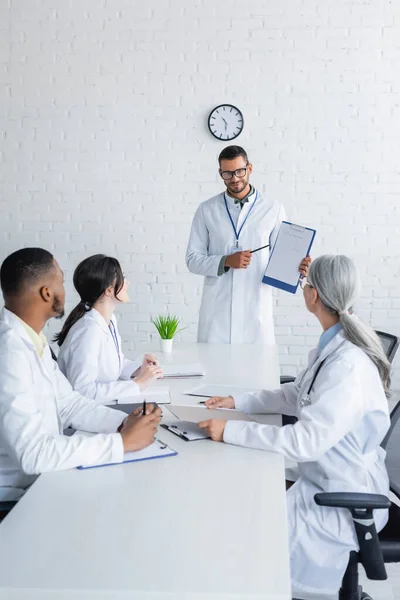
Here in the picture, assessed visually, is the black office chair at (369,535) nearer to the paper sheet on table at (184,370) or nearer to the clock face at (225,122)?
the paper sheet on table at (184,370)

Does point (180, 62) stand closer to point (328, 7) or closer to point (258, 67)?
point (258, 67)

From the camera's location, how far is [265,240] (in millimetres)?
3951

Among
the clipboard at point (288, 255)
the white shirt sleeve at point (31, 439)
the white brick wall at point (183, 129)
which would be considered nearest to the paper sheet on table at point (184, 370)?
the clipboard at point (288, 255)

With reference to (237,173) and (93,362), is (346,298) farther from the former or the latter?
(237,173)

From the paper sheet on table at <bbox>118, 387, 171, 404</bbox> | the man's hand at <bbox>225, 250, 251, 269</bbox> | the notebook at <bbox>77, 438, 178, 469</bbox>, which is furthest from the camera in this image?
the man's hand at <bbox>225, 250, 251, 269</bbox>

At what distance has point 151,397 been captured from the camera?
8.13 ft

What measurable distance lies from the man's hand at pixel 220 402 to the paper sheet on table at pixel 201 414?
0.03 metres

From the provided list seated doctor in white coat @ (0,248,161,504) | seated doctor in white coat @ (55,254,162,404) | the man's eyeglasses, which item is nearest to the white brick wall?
the man's eyeglasses

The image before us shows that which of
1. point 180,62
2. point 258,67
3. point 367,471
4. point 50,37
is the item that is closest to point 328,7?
point 258,67

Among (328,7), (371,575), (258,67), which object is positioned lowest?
(371,575)

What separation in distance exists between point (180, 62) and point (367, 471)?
3994 millimetres

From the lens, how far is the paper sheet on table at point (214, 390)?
2514 millimetres

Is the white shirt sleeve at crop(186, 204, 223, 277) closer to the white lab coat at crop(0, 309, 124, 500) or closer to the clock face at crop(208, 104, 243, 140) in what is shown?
the clock face at crop(208, 104, 243, 140)

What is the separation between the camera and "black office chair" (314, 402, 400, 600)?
180 cm
